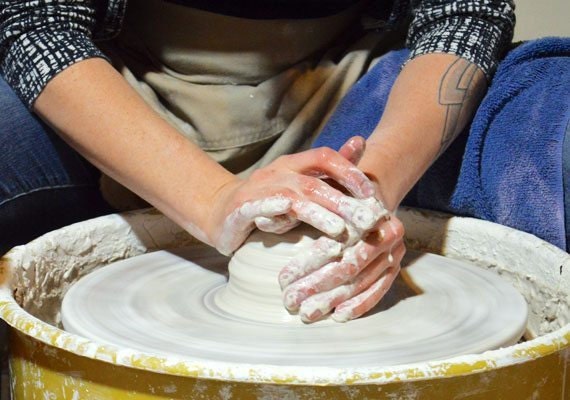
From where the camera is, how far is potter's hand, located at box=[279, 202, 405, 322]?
3.09ft

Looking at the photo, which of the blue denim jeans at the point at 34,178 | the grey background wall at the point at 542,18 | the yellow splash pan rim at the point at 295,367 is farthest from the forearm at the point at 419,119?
the grey background wall at the point at 542,18

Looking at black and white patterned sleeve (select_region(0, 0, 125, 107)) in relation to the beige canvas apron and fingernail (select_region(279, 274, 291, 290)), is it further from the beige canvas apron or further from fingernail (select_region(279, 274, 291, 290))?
fingernail (select_region(279, 274, 291, 290))

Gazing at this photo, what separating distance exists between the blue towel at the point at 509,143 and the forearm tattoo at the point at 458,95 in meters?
0.02

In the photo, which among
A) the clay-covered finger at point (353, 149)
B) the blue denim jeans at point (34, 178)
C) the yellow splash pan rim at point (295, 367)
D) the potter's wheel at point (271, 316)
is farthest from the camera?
the blue denim jeans at point (34, 178)

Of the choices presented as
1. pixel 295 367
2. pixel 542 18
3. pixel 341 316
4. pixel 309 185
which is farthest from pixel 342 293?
pixel 542 18

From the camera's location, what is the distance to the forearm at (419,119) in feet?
3.76

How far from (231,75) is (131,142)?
0.34 m

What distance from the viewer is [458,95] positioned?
1286mm

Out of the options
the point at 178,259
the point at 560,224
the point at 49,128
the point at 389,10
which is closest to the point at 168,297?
the point at 178,259

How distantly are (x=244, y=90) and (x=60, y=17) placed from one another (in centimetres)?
33

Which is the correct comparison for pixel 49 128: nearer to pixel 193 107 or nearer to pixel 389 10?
pixel 193 107

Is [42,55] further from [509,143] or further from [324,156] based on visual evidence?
[509,143]

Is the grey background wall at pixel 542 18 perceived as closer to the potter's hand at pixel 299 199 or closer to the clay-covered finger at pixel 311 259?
the potter's hand at pixel 299 199

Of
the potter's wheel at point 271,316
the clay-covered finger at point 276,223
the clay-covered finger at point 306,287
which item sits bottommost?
the potter's wheel at point 271,316
